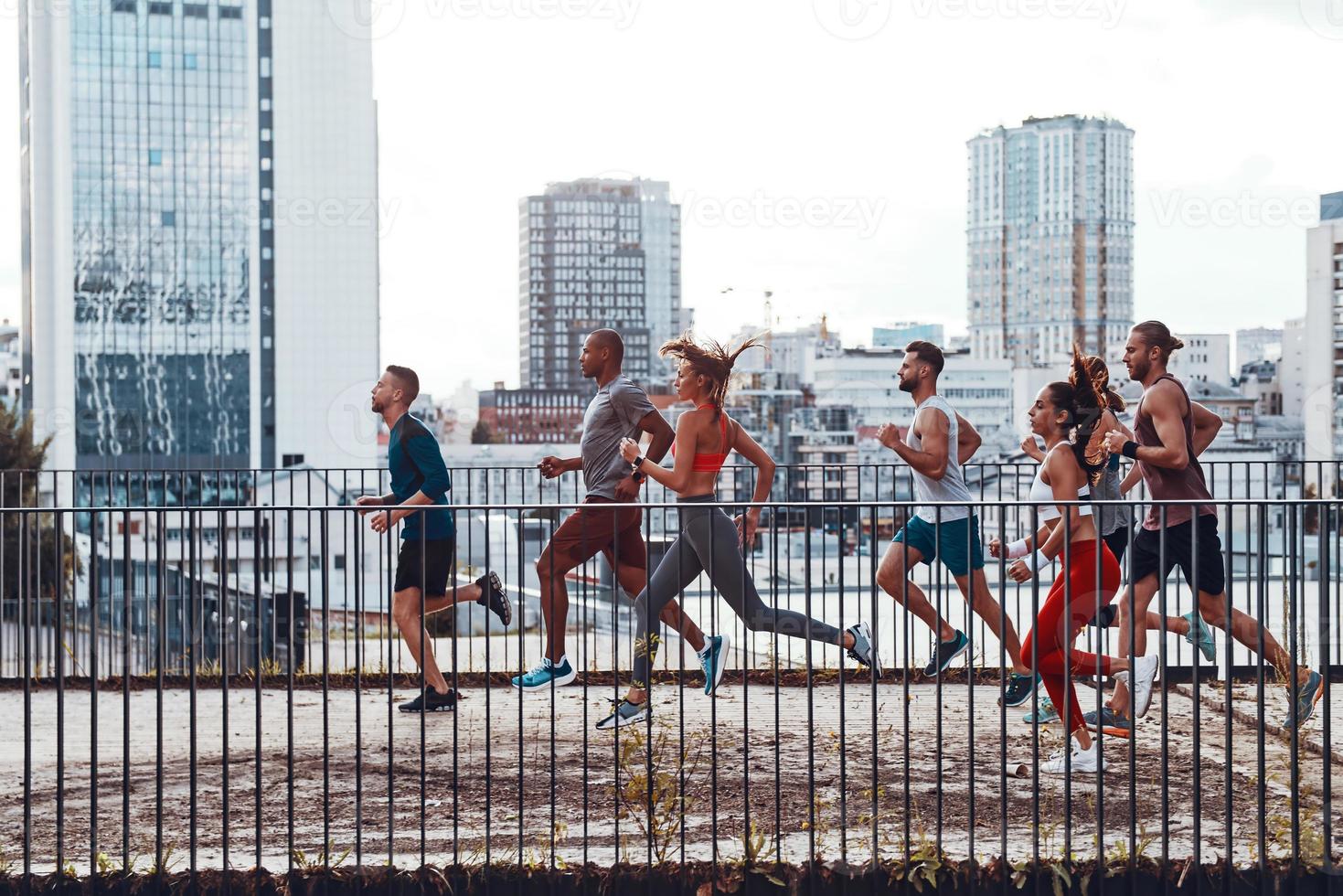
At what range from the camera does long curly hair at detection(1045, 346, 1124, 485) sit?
6.40 meters

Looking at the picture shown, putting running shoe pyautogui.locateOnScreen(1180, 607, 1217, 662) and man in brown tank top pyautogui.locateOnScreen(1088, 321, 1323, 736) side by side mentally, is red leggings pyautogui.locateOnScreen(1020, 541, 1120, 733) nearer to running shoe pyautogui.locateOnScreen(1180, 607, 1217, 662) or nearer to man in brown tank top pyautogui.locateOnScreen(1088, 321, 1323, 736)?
man in brown tank top pyautogui.locateOnScreen(1088, 321, 1323, 736)

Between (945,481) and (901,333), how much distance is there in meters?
147

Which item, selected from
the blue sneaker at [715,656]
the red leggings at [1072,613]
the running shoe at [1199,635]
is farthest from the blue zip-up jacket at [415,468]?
the running shoe at [1199,635]

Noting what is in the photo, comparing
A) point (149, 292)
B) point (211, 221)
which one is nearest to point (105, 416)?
point (149, 292)

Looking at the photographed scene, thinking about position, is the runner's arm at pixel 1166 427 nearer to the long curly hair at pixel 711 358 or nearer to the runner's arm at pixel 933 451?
the runner's arm at pixel 933 451

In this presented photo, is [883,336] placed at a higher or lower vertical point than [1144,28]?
lower

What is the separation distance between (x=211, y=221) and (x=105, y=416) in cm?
1515

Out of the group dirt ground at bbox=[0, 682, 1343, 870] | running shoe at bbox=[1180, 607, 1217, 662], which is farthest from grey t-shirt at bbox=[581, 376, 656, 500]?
running shoe at bbox=[1180, 607, 1217, 662]

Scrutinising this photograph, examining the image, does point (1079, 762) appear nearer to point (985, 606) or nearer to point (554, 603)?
point (985, 606)

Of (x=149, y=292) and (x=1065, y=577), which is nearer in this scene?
(x=1065, y=577)

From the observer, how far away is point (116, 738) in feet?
23.5

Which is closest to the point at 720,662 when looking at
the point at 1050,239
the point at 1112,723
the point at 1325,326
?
the point at 1112,723

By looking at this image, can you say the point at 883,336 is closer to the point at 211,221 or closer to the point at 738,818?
the point at 211,221

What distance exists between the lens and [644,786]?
5.57m
